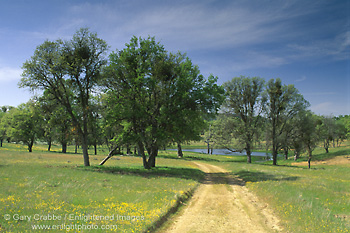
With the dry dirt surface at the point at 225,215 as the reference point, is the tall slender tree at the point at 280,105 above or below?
above

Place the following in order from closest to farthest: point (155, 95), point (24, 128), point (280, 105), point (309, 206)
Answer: point (309, 206)
point (155, 95)
point (280, 105)
point (24, 128)

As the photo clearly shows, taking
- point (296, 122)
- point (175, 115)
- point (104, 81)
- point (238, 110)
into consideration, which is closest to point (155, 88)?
point (175, 115)

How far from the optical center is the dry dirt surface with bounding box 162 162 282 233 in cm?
1041

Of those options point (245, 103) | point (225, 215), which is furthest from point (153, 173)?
point (245, 103)

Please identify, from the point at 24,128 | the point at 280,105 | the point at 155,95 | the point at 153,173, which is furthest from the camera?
the point at 24,128

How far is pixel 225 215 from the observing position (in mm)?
12328

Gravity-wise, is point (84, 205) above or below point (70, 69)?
below

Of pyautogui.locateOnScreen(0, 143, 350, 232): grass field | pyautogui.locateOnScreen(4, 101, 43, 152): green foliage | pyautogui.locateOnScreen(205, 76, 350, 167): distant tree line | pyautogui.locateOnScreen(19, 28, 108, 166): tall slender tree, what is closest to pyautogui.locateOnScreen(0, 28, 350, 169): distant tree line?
pyautogui.locateOnScreen(19, 28, 108, 166): tall slender tree

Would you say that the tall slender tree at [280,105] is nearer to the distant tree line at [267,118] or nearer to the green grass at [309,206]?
the distant tree line at [267,118]

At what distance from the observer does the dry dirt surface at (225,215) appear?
34.2ft

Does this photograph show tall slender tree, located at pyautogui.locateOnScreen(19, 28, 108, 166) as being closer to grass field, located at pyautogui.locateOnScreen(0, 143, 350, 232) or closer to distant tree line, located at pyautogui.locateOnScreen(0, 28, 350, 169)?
distant tree line, located at pyautogui.locateOnScreen(0, 28, 350, 169)

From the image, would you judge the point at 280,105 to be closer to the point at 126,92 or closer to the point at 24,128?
the point at 126,92

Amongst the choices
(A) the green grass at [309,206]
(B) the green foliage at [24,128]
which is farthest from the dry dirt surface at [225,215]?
(B) the green foliage at [24,128]

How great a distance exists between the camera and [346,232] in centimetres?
909
